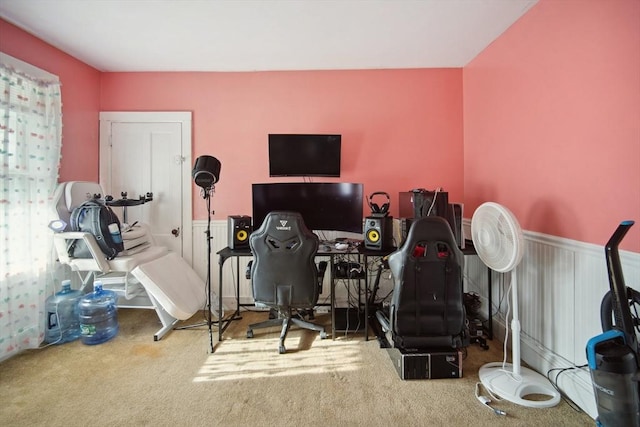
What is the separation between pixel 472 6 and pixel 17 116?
3521 mm

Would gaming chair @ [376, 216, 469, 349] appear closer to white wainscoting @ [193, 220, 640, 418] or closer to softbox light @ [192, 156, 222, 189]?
white wainscoting @ [193, 220, 640, 418]

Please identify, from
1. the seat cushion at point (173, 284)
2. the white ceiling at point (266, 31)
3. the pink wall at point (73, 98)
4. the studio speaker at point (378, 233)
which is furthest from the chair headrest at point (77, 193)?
the studio speaker at point (378, 233)

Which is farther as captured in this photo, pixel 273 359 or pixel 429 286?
pixel 273 359

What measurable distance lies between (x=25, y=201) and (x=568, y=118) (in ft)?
12.8

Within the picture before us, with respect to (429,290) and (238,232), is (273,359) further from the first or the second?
(429,290)

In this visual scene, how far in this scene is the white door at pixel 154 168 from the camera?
3.00 metres

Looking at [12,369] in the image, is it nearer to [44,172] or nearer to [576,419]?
[44,172]

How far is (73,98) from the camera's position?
8.87 ft

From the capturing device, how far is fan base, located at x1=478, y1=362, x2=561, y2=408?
159 cm

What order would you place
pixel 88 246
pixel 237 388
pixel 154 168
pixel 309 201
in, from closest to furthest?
pixel 237 388
pixel 88 246
pixel 309 201
pixel 154 168

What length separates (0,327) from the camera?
199 centimetres

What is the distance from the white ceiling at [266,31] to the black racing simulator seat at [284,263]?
5.01 feet

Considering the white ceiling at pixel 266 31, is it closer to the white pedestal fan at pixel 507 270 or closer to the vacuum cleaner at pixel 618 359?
the white pedestal fan at pixel 507 270

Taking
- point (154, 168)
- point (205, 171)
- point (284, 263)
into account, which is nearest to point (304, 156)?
point (205, 171)
